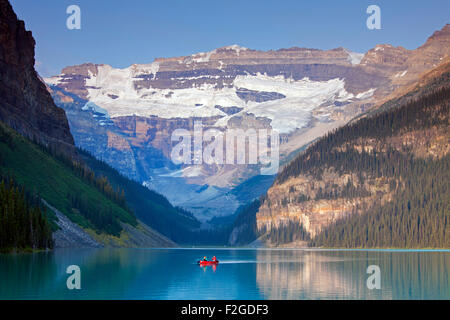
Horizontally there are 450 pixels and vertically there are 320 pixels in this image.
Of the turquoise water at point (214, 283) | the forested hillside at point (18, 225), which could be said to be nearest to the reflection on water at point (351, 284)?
the turquoise water at point (214, 283)

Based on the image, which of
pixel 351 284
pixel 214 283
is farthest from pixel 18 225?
pixel 351 284

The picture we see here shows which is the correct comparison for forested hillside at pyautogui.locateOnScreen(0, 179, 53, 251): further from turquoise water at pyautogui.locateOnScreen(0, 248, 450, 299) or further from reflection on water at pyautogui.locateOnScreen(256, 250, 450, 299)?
reflection on water at pyautogui.locateOnScreen(256, 250, 450, 299)

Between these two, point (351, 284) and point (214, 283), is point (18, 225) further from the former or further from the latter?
point (351, 284)

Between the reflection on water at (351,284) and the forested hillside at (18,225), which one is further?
the forested hillside at (18,225)

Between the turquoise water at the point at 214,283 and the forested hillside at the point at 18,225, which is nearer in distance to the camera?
the turquoise water at the point at 214,283

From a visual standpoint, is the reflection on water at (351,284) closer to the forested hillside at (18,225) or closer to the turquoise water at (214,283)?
the turquoise water at (214,283)

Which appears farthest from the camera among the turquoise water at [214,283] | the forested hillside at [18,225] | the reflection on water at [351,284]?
the forested hillside at [18,225]

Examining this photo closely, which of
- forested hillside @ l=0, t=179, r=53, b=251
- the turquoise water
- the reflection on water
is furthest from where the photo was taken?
forested hillside @ l=0, t=179, r=53, b=251

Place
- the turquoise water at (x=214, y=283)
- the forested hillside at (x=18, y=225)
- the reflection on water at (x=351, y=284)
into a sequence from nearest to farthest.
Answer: the turquoise water at (x=214, y=283), the reflection on water at (x=351, y=284), the forested hillside at (x=18, y=225)

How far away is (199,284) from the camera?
79.6 m

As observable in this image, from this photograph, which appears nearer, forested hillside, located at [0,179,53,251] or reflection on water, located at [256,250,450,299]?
reflection on water, located at [256,250,450,299]

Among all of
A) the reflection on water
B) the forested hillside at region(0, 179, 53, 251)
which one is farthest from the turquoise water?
the forested hillside at region(0, 179, 53, 251)

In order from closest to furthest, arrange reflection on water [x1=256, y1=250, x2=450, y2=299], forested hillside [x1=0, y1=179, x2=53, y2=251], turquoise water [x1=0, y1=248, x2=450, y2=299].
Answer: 1. turquoise water [x1=0, y1=248, x2=450, y2=299]
2. reflection on water [x1=256, y1=250, x2=450, y2=299]
3. forested hillside [x1=0, y1=179, x2=53, y2=251]
